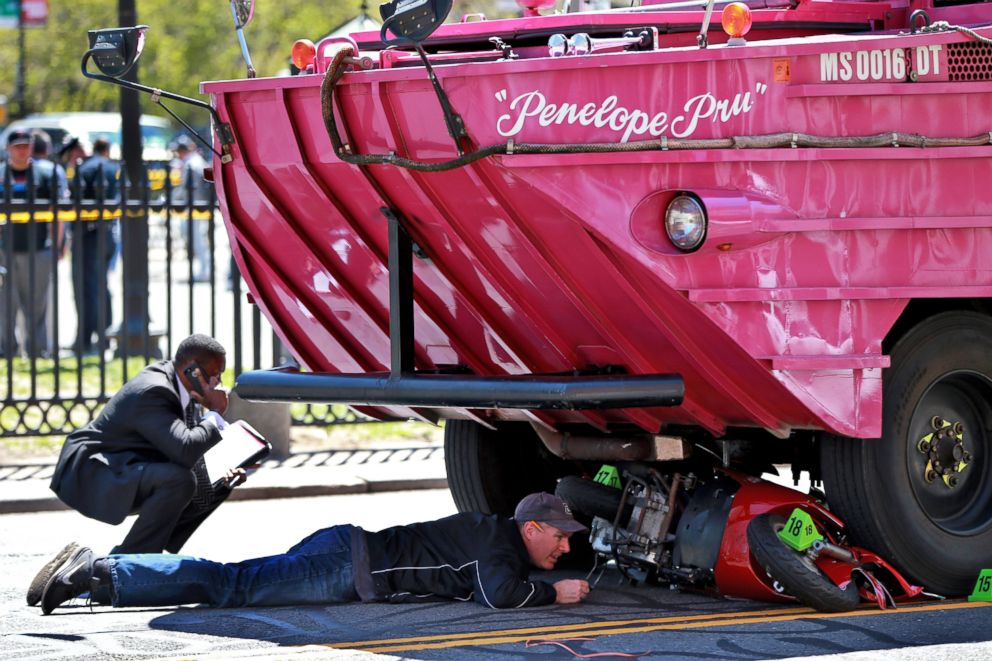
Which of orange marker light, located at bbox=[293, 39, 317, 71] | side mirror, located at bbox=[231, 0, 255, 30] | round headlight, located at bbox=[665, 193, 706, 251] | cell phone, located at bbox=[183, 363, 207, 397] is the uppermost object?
side mirror, located at bbox=[231, 0, 255, 30]

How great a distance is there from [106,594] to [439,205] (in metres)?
1.88

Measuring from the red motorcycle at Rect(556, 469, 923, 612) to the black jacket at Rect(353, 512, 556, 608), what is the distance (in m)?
0.52

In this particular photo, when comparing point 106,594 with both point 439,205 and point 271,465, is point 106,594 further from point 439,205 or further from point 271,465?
point 271,465

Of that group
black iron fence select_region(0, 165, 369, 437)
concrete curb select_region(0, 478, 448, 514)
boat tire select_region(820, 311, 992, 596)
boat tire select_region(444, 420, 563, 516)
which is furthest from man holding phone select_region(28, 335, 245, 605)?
black iron fence select_region(0, 165, 369, 437)

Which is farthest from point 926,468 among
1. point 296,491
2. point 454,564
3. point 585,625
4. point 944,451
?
point 296,491

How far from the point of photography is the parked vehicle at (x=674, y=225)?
5891 mm

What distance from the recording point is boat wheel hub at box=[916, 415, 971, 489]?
667 centimetres

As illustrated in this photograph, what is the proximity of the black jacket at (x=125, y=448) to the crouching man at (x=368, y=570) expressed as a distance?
57cm

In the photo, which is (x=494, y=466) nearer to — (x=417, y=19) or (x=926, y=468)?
(x=926, y=468)

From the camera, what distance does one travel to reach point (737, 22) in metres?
5.89

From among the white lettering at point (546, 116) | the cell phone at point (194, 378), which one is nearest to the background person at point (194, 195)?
the cell phone at point (194, 378)

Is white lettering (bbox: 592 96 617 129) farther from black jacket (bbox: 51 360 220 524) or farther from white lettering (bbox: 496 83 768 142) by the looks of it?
black jacket (bbox: 51 360 220 524)

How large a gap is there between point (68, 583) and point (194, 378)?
1.17 m

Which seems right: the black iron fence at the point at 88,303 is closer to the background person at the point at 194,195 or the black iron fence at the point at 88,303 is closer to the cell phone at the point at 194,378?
the background person at the point at 194,195
